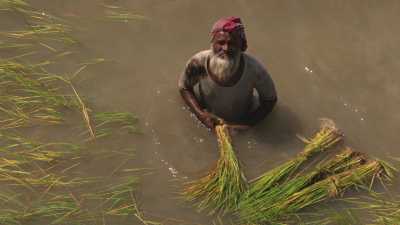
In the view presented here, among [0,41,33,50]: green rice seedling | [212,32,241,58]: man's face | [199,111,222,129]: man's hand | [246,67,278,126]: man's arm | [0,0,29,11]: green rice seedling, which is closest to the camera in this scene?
[212,32,241,58]: man's face

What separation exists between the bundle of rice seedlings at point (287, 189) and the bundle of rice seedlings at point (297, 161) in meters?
0.04

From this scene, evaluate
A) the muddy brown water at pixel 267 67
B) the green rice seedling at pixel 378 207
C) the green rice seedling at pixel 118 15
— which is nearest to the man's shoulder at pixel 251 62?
the muddy brown water at pixel 267 67

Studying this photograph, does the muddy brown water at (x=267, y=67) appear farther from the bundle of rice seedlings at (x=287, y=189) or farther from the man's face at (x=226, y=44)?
the man's face at (x=226, y=44)

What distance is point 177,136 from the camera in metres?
4.20

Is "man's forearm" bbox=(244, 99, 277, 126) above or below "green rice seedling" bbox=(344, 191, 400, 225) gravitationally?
above

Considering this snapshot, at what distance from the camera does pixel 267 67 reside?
183 inches

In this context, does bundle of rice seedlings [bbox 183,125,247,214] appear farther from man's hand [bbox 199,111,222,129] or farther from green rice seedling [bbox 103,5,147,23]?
green rice seedling [bbox 103,5,147,23]

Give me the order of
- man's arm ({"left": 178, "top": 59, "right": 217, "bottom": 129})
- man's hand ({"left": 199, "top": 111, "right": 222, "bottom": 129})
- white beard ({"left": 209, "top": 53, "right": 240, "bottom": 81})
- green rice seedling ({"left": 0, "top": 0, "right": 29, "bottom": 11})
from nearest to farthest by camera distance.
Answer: white beard ({"left": 209, "top": 53, "right": 240, "bottom": 81}), man's arm ({"left": 178, "top": 59, "right": 217, "bottom": 129}), man's hand ({"left": 199, "top": 111, "right": 222, "bottom": 129}), green rice seedling ({"left": 0, "top": 0, "right": 29, "bottom": 11})

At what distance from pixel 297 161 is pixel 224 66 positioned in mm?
832

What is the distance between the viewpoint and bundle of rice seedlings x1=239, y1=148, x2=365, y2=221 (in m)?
3.78

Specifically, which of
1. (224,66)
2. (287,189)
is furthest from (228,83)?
(287,189)

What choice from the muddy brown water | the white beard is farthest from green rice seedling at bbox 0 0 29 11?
the white beard

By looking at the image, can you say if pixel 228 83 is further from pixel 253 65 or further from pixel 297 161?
pixel 297 161

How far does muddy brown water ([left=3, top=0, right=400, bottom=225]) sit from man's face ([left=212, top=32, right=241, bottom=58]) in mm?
768
